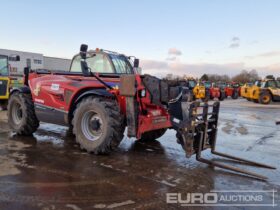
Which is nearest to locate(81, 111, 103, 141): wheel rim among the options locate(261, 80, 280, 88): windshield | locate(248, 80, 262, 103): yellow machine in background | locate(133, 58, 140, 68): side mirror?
locate(133, 58, 140, 68): side mirror

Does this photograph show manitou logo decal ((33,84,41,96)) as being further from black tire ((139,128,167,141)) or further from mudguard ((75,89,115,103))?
black tire ((139,128,167,141))

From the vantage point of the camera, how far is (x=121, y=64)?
23.1ft

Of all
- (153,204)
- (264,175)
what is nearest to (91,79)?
(153,204)

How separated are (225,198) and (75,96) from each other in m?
3.49

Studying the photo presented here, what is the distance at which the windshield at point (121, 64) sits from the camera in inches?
269

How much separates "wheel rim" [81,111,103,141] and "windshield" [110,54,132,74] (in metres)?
1.46

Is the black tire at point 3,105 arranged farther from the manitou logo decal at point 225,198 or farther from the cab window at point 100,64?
the manitou logo decal at point 225,198

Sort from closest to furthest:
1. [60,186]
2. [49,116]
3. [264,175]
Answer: [60,186]
[264,175]
[49,116]

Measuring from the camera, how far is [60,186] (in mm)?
4055

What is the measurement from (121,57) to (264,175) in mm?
4176

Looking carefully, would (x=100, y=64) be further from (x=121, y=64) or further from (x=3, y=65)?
(x=3, y=65)

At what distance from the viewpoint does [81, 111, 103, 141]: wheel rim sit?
5.64 meters

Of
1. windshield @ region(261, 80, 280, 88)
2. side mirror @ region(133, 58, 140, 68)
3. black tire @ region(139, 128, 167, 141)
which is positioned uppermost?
side mirror @ region(133, 58, 140, 68)

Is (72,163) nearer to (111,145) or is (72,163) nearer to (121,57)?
(111,145)
